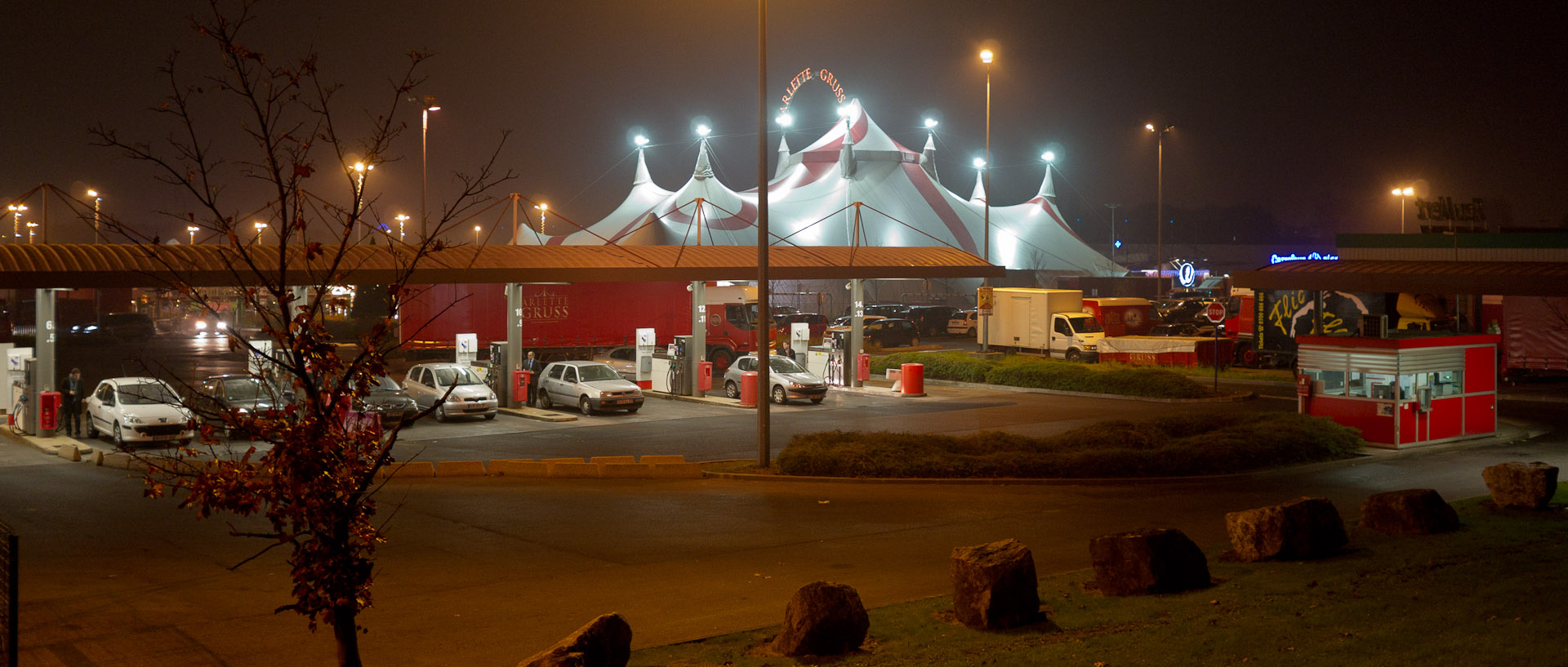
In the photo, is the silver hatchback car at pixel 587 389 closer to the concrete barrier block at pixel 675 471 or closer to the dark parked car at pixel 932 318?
the concrete barrier block at pixel 675 471

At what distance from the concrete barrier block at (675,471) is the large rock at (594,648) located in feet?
34.9

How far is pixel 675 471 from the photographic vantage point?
57.7ft

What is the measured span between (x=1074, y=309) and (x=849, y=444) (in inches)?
910

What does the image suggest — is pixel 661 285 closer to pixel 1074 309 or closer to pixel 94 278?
pixel 1074 309

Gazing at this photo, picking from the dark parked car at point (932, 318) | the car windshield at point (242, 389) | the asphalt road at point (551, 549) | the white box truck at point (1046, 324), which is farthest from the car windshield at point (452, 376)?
the dark parked car at point (932, 318)

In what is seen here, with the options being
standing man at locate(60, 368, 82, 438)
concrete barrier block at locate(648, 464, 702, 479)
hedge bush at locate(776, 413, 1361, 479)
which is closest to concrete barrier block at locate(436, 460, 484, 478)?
concrete barrier block at locate(648, 464, 702, 479)

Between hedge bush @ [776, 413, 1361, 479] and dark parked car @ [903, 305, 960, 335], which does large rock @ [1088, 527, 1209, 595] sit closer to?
hedge bush @ [776, 413, 1361, 479]

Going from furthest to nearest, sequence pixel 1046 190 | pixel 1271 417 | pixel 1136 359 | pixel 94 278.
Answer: pixel 1046 190 → pixel 1136 359 → pixel 94 278 → pixel 1271 417

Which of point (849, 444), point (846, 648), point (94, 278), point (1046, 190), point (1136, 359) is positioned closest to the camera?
point (846, 648)

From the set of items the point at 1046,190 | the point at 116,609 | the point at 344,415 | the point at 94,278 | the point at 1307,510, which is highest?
the point at 1046,190

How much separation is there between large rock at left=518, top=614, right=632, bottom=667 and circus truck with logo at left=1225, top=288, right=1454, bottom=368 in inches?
1111

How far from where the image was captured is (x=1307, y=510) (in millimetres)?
9938

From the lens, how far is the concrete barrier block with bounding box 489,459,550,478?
17734mm

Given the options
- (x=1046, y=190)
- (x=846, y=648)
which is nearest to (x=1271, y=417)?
(x=846, y=648)
